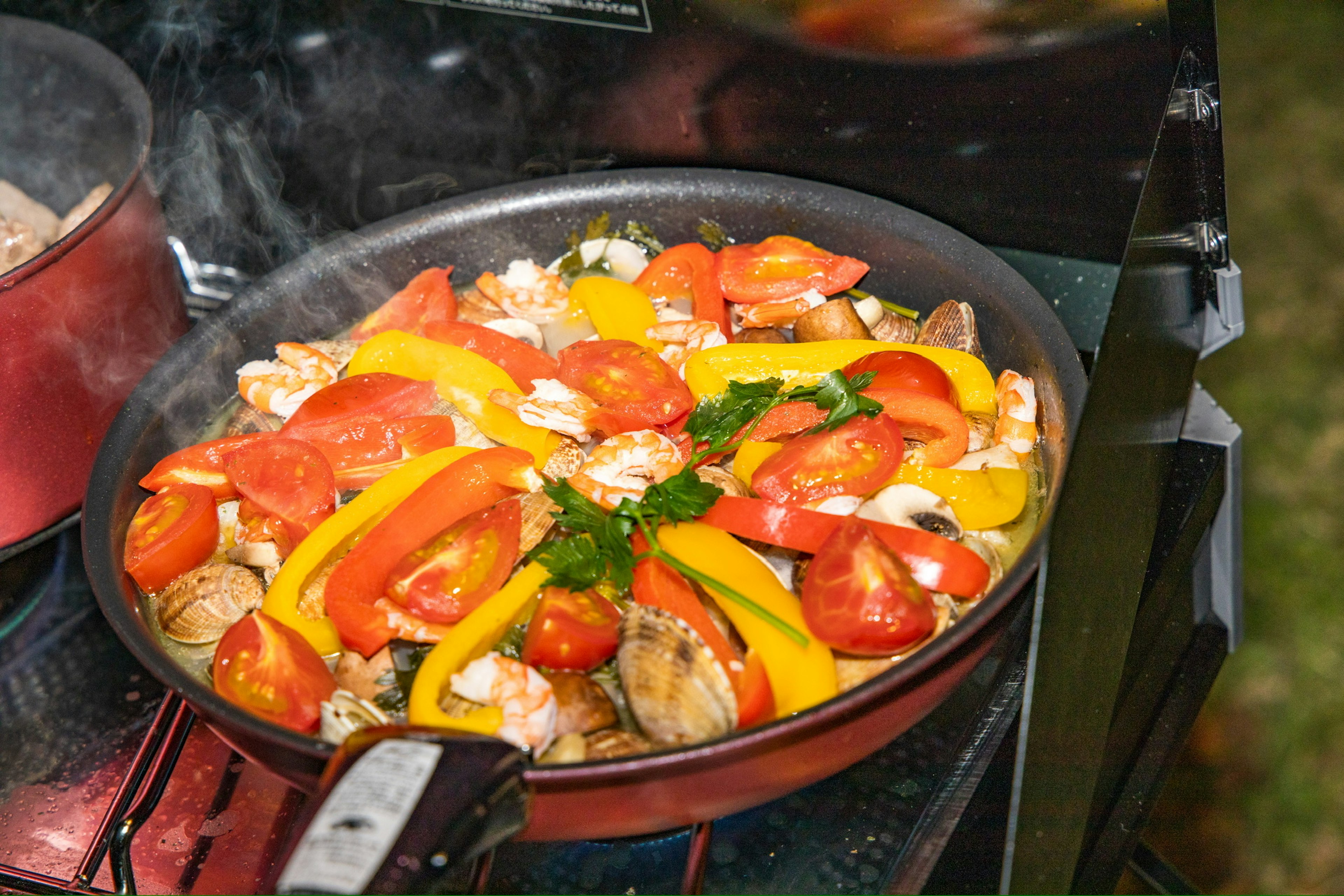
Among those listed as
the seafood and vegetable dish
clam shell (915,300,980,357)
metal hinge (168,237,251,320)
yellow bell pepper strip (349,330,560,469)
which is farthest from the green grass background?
metal hinge (168,237,251,320)

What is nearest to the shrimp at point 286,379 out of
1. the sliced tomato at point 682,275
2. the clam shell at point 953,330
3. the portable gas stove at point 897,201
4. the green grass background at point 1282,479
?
the portable gas stove at point 897,201

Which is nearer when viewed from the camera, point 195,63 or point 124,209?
point 124,209

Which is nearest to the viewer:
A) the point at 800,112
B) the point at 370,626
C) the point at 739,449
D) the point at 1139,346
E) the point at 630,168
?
the point at 1139,346

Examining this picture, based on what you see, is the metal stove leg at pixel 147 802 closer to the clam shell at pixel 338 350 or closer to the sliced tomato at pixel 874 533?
the clam shell at pixel 338 350

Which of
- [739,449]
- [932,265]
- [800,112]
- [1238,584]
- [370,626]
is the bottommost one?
[1238,584]

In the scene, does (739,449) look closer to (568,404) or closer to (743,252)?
(568,404)

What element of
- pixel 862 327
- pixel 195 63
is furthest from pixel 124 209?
pixel 862 327
